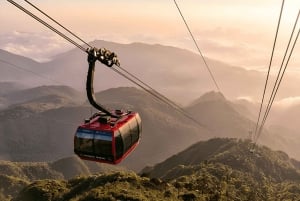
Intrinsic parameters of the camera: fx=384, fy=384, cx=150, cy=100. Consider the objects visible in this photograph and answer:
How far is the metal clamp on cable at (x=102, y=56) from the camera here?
20609mm

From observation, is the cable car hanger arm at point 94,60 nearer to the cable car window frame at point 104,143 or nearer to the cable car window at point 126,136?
the cable car window frame at point 104,143

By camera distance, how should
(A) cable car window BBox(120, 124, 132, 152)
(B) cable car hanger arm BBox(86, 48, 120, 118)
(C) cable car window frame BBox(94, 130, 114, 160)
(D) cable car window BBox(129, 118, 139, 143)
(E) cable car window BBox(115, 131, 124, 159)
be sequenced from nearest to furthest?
(B) cable car hanger arm BBox(86, 48, 120, 118) < (C) cable car window frame BBox(94, 130, 114, 160) < (E) cable car window BBox(115, 131, 124, 159) < (A) cable car window BBox(120, 124, 132, 152) < (D) cable car window BBox(129, 118, 139, 143)

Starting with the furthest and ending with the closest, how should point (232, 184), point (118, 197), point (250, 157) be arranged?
point (250, 157), point (232, 184), point (118, 197)

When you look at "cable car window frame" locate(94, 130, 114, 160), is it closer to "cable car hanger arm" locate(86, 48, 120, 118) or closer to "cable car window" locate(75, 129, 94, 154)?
"cable car window" locate(75, 129, 94, 154)

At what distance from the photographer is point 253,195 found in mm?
77062

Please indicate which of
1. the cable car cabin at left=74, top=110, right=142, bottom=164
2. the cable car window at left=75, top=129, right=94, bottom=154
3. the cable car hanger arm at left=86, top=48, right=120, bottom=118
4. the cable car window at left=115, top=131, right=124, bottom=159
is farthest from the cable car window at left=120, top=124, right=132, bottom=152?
the cable car hanger arm at left=86, top=48, right=120, bottom=118

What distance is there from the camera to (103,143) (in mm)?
25766

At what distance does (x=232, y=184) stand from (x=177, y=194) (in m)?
34.3

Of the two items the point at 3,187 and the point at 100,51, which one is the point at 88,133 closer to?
the point at 100,51

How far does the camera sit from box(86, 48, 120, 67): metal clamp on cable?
67.6ft

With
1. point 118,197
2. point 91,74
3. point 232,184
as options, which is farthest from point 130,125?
point 232,184

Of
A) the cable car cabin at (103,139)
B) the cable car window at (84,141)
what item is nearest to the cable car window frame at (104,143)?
the cable car cabin at (103,139)

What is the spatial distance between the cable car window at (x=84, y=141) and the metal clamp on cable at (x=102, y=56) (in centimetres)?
619

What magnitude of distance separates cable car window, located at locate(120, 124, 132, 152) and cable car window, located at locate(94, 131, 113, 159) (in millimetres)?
1621
